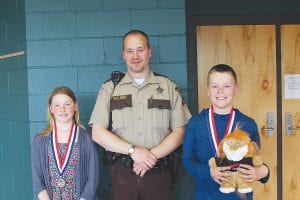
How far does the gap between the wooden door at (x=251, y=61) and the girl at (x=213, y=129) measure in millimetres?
1461

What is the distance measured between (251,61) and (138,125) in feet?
5.69

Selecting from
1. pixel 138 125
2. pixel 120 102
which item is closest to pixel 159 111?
pixel 138 125

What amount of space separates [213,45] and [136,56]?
4.66 ft

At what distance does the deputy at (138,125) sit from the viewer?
8.82 feet

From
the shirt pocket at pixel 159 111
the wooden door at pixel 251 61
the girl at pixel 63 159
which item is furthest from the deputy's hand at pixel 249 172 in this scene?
the wooden door at pixel 251 61

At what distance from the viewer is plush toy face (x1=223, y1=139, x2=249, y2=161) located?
217cm

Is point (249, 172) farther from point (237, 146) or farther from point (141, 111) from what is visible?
point (141, 111)

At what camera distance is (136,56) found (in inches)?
106

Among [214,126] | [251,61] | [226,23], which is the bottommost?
[214,126]

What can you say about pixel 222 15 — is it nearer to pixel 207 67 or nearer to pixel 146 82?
pixel 207 67

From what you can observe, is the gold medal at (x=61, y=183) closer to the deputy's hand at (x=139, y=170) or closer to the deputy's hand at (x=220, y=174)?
the deputy's hand at (x=139, y=170)

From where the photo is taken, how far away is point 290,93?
399 cm

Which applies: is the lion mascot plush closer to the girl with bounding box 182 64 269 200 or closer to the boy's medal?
the girl with bounding box 182 64 269 200

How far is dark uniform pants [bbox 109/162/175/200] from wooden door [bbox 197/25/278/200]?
4.91 ft
